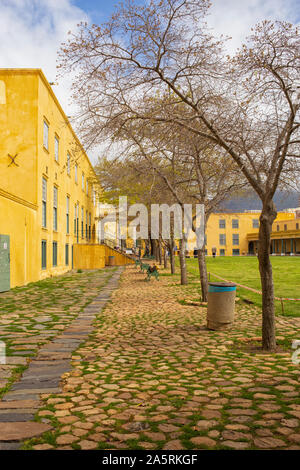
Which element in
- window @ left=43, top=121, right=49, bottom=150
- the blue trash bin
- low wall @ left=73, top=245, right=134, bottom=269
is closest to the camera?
the blue trash bin

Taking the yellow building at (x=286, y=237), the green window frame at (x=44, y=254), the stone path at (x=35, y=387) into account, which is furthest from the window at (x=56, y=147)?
the yellow building at (x=286, y=237)

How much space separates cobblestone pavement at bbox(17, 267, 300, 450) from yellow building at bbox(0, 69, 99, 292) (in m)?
8.27

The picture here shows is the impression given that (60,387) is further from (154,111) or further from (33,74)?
(33,74)

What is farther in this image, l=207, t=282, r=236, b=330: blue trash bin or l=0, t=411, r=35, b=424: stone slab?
l=207, t=282, r=236, b=330: blue trash bin

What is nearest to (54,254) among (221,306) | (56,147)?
(56,147)

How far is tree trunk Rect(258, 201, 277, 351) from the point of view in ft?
19.8

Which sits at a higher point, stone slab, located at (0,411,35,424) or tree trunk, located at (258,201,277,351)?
tree trunk, located at (258,201,277,351)

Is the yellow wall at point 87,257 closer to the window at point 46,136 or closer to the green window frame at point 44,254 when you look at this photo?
the green window frame at point 44,254

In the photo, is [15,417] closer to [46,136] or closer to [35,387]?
[35,387]

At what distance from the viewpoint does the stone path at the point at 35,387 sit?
3.11 meters

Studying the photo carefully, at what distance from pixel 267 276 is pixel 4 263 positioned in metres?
9.97

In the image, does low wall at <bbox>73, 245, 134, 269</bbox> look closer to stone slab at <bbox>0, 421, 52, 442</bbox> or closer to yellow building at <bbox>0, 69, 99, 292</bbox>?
yellow building at <bbox>0, 69, 99, 292</bbox>

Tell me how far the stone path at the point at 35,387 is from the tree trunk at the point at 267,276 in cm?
303

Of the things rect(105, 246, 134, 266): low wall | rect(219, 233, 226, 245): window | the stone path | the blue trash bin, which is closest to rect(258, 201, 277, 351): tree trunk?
the blue trash bin
